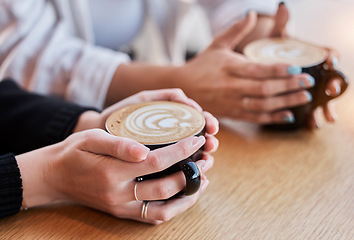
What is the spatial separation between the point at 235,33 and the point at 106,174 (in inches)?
17.9

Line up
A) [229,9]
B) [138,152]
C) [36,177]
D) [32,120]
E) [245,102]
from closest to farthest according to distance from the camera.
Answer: [138,152] → [36,177] → [32,120] → [245,102] → [229,9]

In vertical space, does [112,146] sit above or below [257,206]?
above

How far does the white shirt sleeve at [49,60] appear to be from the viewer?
2.98 feet

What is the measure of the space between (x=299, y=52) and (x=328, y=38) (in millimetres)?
442

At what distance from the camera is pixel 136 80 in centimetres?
92

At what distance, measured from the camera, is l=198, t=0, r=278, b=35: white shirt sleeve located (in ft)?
3.59

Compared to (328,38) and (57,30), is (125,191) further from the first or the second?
(328,38)

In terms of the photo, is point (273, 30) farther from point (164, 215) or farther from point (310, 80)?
point (164, 215)

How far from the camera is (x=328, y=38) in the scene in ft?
3.96

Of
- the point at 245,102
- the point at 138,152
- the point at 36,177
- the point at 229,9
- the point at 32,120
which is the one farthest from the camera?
the point at 229,9

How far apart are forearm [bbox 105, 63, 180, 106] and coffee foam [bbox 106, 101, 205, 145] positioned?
0.25 metres

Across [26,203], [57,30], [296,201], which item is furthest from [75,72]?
[296,201]

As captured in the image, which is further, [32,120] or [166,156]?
[32,120]

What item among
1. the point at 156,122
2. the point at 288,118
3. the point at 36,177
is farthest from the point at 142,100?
the point at 288,118
